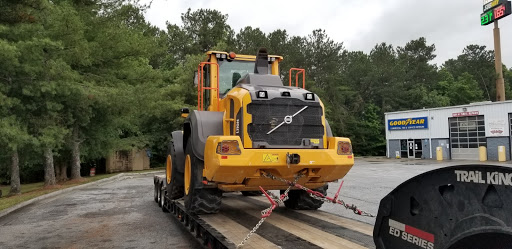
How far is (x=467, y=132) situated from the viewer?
3562 cm

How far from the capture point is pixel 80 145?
932 inches

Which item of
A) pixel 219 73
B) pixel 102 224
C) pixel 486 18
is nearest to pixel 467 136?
pixel 486 18

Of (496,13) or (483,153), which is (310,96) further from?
(496,13)

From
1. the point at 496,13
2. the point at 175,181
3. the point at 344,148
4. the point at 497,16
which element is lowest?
the point at 175,181

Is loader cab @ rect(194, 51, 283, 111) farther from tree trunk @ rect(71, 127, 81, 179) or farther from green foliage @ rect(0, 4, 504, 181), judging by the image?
tree trunk @ rect(71, 127, 81, 179)

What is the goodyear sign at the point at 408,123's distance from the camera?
39.4m

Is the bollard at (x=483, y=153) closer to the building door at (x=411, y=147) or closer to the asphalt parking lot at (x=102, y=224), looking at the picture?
the building door at (x=411, y=147)

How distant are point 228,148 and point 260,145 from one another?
555 millimetres

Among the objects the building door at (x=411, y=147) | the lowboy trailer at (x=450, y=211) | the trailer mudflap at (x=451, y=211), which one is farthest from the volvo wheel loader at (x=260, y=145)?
the building door at (x=411, y=147)

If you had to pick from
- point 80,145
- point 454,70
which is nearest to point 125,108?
point 80,145

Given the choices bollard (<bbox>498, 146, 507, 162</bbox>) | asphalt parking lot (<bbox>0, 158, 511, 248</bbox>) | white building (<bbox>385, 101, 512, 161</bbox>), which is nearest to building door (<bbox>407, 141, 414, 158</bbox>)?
white building (<bbox>385, 101, 512, 161</bbox>)

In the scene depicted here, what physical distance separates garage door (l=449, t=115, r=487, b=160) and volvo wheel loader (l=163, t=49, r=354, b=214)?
34443 millimetres

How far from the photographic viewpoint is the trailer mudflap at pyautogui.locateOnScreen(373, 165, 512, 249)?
1916mm

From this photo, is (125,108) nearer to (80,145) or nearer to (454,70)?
(80,145)
